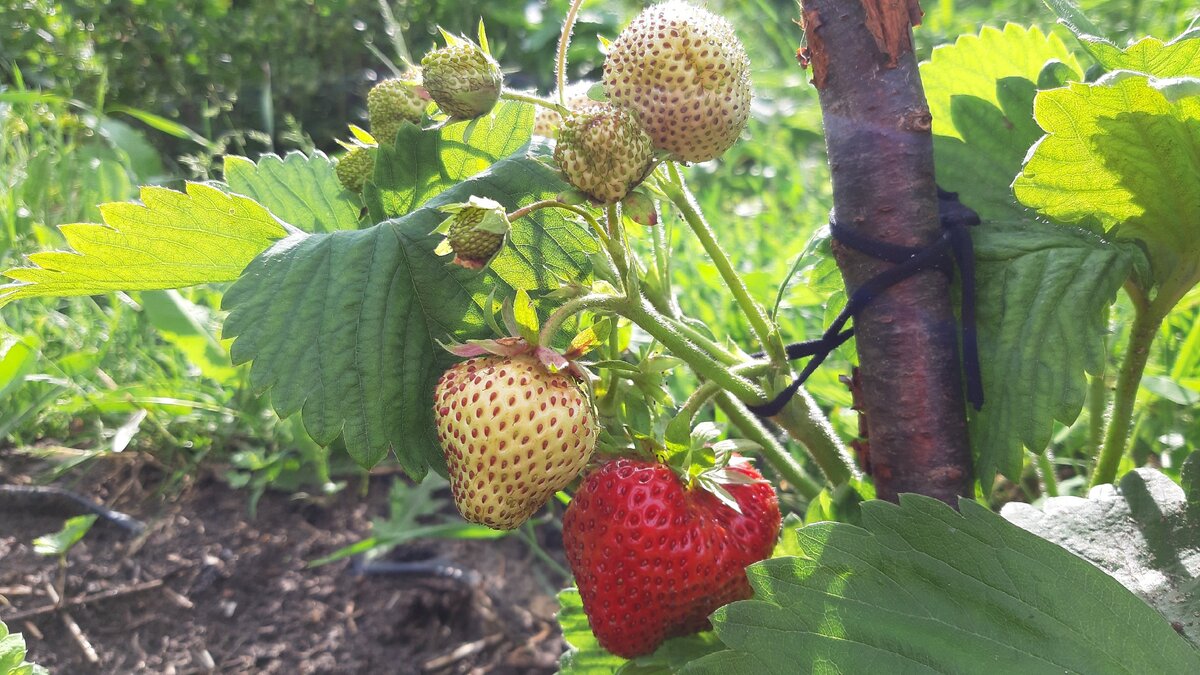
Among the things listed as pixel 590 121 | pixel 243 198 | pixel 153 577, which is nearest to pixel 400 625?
pixel 153 577

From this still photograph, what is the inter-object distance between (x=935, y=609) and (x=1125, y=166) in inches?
17.6

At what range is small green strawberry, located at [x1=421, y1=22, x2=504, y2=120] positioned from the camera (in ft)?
2.81

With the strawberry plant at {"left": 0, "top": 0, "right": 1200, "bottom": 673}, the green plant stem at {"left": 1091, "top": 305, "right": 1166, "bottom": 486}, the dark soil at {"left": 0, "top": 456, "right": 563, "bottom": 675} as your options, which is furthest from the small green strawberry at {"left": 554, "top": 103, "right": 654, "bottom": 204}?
the dark soil at {"left": 0, "top": 456, "right": 563, "bottom": 675}

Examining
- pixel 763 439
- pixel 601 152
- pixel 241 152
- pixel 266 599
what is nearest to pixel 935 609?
pixel 763 439

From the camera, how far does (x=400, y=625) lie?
1.58 meters

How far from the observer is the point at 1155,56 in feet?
2.58

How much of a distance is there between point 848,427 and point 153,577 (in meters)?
1.26

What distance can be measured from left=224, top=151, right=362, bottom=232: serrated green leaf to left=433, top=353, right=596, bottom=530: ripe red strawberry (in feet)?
1.34

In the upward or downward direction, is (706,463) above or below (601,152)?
below

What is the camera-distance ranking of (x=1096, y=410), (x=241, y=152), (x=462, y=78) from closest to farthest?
(x=462, y=78), (x=1096, y=410), (x=241, y=152)

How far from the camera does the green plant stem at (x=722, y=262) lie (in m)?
0.98

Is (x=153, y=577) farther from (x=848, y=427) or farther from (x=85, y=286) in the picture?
(x=848, y=427)

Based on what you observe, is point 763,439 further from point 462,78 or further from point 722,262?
point 462,78

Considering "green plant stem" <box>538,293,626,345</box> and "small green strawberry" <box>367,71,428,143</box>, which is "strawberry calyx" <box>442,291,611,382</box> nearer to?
"green plant stem" <box>538,293,626,345</box>
